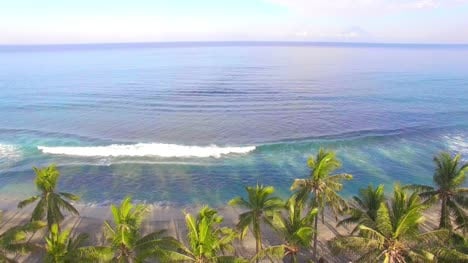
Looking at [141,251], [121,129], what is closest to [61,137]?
[121,129]

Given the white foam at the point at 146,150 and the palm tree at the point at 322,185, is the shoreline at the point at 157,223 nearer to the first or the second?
the palm tree at the point at 322,185

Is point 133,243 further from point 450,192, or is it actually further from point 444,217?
point 450,192

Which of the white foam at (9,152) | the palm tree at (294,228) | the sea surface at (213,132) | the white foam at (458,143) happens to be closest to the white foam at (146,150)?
the sea surface at (213,132)

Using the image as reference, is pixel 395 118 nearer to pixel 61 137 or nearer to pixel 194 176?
pixel 194 176

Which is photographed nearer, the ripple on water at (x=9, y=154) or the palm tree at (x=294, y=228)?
the palm tree at (x=294, y=228)

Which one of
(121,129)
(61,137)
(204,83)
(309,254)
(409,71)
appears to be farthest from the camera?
(409,71)

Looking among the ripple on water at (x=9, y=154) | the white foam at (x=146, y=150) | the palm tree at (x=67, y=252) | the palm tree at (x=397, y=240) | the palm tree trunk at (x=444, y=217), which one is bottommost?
the white foam at (x=146, y=150)
